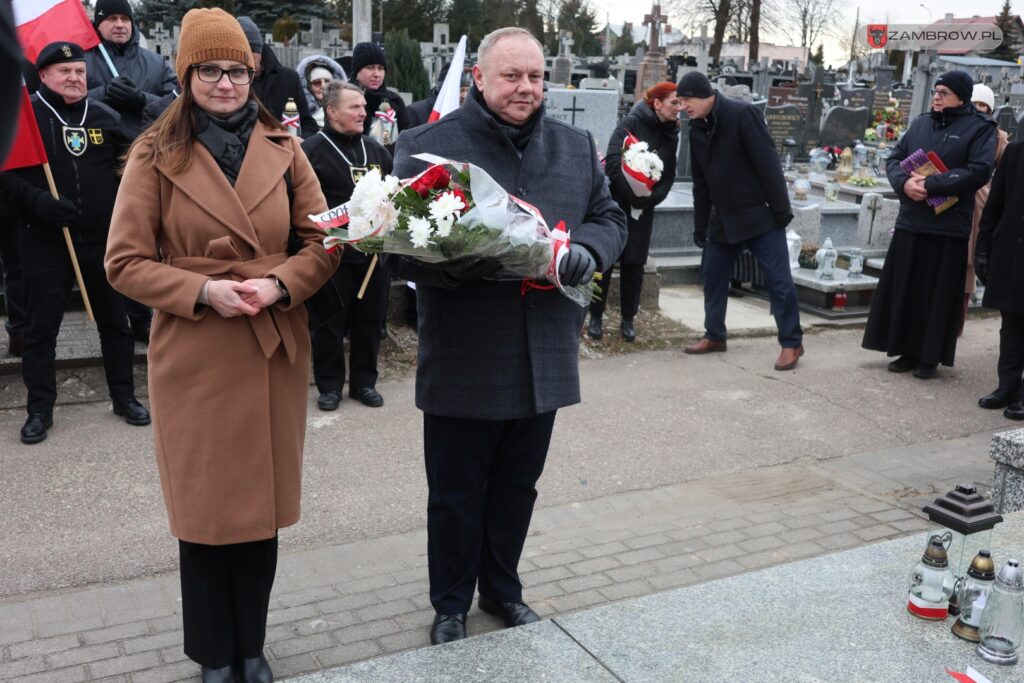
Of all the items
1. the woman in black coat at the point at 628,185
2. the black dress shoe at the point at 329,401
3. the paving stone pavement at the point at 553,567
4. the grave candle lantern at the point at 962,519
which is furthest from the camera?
the woman in black coat at the point at 628,185

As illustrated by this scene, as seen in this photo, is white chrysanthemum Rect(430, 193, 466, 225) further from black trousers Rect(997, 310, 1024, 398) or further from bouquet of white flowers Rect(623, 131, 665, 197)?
black trousers Rect(997, 310, 1024, 398)

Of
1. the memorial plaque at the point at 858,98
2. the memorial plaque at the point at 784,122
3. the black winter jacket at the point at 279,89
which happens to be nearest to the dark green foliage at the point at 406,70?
the memorial plaque at the point at 784,122

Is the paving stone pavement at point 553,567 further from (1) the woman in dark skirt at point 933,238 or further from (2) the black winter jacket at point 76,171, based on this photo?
(2) the black winter jacket at point 76,171

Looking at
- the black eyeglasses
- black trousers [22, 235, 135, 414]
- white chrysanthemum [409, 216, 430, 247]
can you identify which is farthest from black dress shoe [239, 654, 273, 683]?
black trousers [22, 235, 135, 414]

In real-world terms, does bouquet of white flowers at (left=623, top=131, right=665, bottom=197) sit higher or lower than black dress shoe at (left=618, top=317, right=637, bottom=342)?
higher

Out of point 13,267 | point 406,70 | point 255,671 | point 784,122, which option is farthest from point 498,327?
point 406,70

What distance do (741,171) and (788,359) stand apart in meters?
1.43

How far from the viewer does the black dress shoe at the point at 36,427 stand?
212 inches

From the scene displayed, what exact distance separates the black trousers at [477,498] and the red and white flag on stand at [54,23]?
3800 mm

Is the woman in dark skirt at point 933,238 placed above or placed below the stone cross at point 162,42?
below

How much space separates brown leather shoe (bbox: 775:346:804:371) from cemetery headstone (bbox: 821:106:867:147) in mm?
11514

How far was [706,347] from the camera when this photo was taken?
7.86m

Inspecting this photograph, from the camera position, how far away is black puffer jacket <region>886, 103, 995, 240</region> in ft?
22.9

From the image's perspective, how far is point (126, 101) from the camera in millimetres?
6047
